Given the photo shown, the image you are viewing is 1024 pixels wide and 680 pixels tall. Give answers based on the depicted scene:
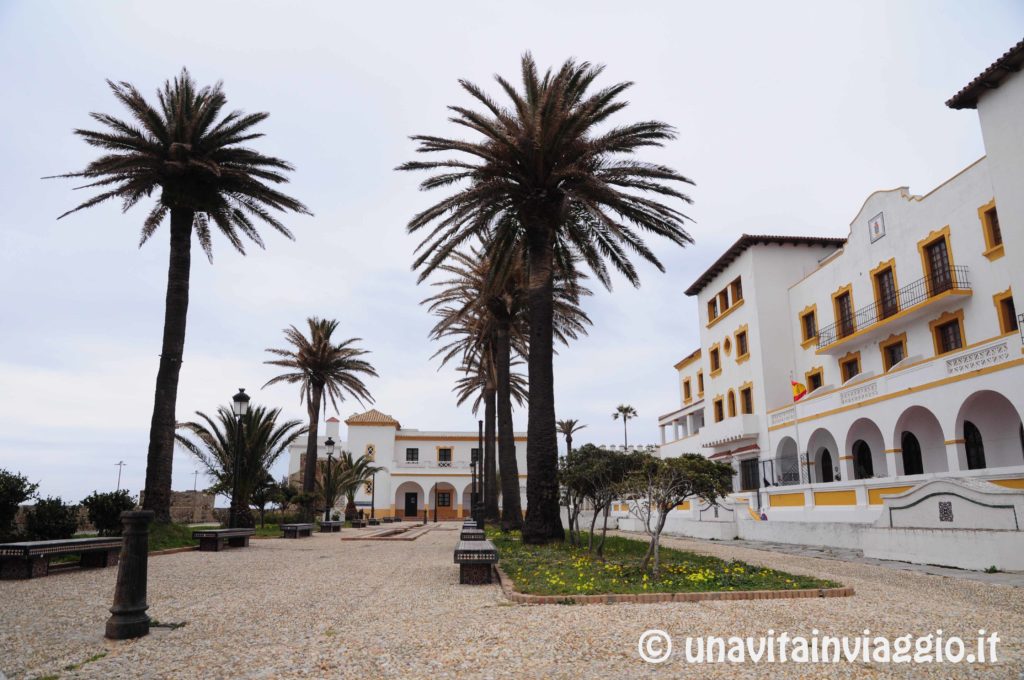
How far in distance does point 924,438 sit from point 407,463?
1611 inches

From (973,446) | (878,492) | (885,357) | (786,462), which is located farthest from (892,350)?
(878,492)

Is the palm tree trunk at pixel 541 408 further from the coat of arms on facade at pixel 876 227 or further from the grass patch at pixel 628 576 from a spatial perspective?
the coat of arms on facade at pixel 876 227

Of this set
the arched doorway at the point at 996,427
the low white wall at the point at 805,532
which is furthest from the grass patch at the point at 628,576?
the arched doorway at the point at 996,427

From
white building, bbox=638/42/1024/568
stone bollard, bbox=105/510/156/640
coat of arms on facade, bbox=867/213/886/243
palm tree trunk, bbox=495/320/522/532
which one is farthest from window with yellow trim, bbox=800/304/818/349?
stone bollard, bbox=105/510/156/640

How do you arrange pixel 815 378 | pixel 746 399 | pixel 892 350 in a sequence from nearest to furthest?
pixel 892 350 → pixel 815 378 → pixel 746 399

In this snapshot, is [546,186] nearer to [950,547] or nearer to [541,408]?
[541,408]

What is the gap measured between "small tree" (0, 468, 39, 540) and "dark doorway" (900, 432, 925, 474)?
25.3 meters

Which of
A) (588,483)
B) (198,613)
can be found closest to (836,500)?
(588,483)

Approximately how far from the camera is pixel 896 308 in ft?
75.0

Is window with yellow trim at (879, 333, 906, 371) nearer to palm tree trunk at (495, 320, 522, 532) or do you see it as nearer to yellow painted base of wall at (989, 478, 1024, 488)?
yellow painted base of wall at (989, 478, 1024, 488)

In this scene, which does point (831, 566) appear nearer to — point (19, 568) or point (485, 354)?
point (19, 568)

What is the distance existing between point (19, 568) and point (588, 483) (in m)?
10.0

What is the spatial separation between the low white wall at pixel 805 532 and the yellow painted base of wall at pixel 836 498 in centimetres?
103

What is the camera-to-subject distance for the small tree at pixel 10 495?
41.2ft
